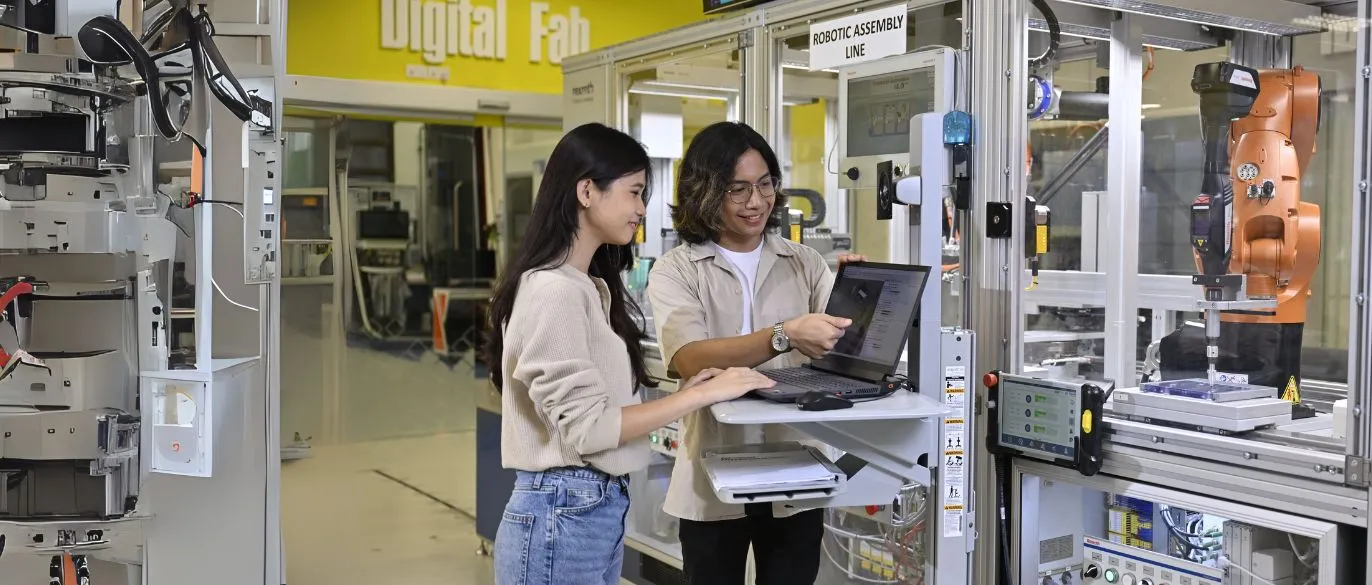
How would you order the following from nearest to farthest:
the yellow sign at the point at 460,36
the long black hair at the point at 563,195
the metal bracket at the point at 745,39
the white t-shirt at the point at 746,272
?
1. the long black hair at the point at 563,195
2. the white t-shirt at the point at 746,272
3. the metal bracket at the point at 745,39
4. the yellow sign at the point at 460,36

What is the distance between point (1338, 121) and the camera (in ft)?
9.94

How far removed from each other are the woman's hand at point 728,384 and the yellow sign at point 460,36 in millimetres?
4899

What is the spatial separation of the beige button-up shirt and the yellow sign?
4.35 metres

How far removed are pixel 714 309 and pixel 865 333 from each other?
A: 0.37 metres

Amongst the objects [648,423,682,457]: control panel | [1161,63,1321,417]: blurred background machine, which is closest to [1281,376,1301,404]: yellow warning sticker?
[1161,63,1321,417]: blurred background machine

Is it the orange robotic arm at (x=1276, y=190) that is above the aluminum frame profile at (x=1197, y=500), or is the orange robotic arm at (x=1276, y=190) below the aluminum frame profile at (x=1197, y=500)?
above

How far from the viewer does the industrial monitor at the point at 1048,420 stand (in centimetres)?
258

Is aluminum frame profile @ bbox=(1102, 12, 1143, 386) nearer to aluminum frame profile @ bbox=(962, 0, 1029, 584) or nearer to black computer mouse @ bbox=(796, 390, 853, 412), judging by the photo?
aluminum frame profile @ bbox=(962, 0, 1029, 584)

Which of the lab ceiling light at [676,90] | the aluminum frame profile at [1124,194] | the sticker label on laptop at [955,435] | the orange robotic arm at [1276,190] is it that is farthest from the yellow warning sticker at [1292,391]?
the lab ceiling light at [676,90]

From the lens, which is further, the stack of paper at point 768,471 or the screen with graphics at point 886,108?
the screen with graphics at point 886,108

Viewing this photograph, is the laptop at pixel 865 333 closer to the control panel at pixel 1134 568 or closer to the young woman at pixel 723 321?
the young woman at pixel 723 321

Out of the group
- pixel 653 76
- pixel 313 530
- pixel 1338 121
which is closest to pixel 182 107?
pixel 653 76

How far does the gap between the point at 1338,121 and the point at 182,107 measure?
3.26 m

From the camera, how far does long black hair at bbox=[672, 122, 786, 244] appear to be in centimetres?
238
